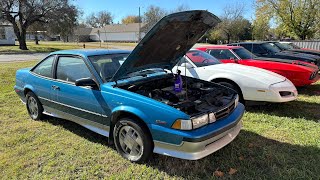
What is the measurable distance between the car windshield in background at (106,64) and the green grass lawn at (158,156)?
3.75ft

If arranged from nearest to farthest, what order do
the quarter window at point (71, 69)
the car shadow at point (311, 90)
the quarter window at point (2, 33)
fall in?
the quarter window at point (71, 69), the car shadow at point (311, 90), the quarter window at point (2, 33)

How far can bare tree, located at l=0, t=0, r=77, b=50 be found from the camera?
102ft

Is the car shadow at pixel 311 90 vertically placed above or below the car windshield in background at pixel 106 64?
below

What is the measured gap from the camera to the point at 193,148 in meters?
3.16

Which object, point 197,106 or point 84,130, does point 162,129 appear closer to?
point 197,106

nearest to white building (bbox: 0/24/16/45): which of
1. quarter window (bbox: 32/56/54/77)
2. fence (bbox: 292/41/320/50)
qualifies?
fence (bbox: 292/41/320/50)

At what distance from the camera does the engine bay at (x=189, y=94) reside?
352 cm

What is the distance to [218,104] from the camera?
3.76 metres

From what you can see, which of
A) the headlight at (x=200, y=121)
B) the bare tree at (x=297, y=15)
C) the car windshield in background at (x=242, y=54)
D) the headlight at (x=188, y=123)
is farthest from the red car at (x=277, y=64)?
the bare tree at (x=297, y=15)

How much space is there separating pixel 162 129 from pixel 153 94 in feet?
2.43

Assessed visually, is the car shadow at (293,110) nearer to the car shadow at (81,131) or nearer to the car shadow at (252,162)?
the car shadow at (252,162)

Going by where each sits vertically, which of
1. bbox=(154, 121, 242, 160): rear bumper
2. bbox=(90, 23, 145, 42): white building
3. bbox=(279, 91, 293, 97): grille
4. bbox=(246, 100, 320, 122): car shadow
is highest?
bbox=(90, 23, 145, 42): white building

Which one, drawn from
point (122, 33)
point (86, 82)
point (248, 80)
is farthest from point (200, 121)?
point (122, 33)

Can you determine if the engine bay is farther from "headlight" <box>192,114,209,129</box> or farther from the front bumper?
the front bumper
